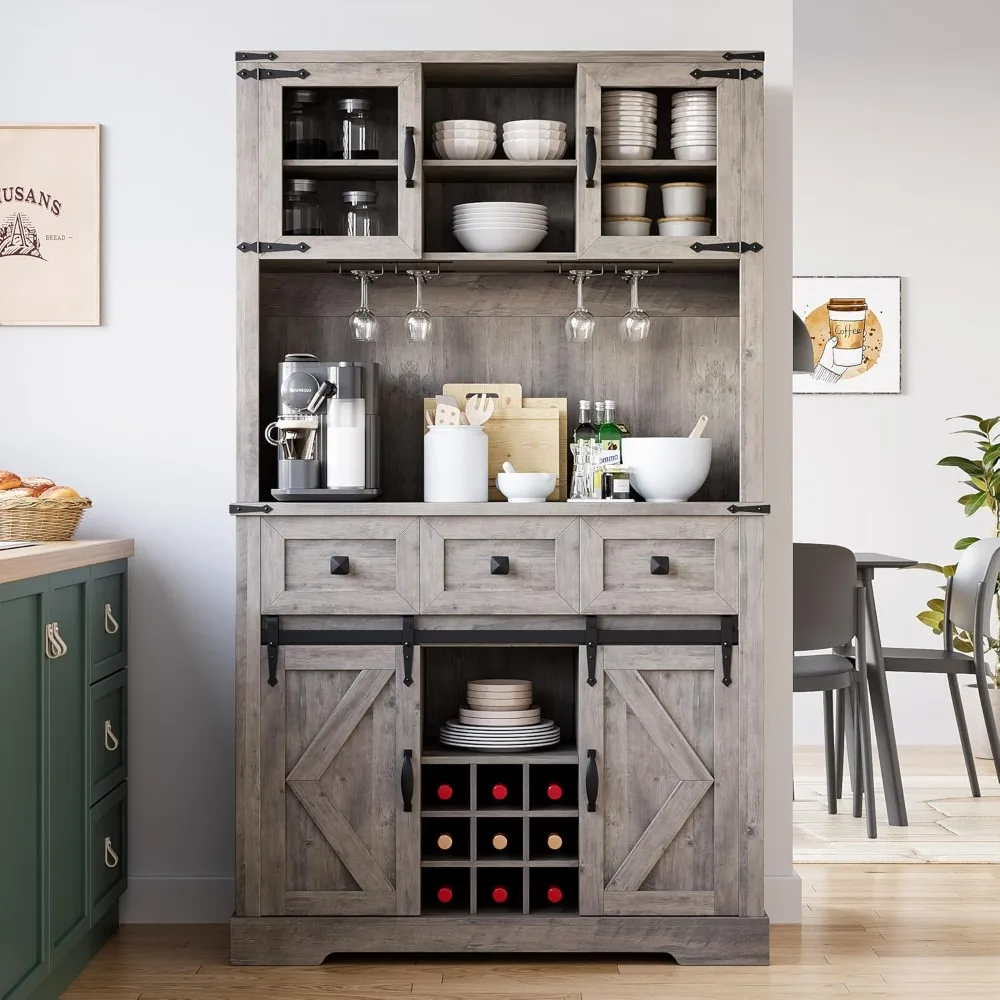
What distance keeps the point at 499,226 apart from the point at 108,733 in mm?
1579

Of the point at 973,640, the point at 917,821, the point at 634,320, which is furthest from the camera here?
the point at 973,640

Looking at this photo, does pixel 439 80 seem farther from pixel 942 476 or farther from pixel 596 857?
pixel 942 476

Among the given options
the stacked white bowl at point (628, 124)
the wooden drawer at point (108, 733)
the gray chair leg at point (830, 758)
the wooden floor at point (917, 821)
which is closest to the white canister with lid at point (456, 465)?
the stacked white bowl at point (628, 124)

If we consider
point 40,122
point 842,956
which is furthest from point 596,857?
point 40,122

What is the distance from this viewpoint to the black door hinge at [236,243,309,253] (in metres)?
2.77

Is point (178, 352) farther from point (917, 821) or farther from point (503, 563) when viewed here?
point (917, 821)

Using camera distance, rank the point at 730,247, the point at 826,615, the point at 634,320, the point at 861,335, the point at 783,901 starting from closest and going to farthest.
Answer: the point at 730,247
the point at 634,320
the point at 783,901
the point at 826,615
the point at 861,335

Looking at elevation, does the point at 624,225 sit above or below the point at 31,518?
above

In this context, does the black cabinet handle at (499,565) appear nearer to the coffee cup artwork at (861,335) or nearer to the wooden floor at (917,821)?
the wooden floor at (917,821)

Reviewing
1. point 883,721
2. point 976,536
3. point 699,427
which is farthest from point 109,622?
point 976,536

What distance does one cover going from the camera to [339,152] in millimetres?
2883

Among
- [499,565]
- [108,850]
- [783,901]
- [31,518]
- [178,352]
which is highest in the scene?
[178,352]

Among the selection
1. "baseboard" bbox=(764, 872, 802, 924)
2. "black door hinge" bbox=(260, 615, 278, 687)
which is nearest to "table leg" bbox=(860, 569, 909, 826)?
"baseboard" bbox=(764, 872, 802, 924)

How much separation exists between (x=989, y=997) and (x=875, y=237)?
3.62 meters
